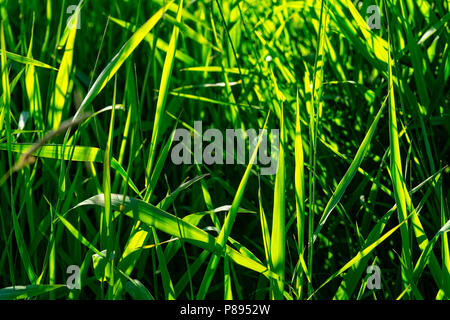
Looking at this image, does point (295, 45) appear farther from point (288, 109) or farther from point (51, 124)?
point (51, 124)

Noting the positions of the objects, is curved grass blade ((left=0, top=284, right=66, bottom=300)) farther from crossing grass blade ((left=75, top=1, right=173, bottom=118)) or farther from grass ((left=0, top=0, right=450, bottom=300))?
crossing grass blade ((left=75, top=1, right=173, bottom=118))

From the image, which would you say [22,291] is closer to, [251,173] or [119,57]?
[119,57]

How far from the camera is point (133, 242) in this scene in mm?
588

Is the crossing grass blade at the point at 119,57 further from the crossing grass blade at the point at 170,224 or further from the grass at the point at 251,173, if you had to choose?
the crossing grass blade at the point at 170,224

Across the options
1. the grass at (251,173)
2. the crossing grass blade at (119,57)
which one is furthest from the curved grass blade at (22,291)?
the crossing grass blade at (119,57)

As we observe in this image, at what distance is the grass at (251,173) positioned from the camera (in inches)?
22.0

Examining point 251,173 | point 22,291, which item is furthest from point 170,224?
point 251,173

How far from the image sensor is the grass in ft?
1.84

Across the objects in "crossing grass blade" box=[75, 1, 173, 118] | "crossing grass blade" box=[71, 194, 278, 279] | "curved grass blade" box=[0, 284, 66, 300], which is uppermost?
"crossing grass blade" box=[75, 1, 173, 118]

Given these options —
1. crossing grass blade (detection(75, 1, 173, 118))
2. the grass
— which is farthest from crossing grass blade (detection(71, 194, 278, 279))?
crossing grass blade (detection(75, 1, 173, 118))

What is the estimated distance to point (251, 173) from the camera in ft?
2.71

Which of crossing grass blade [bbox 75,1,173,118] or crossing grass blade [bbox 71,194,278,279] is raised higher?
crossing grass blade [bbox 75,1,173,118]
